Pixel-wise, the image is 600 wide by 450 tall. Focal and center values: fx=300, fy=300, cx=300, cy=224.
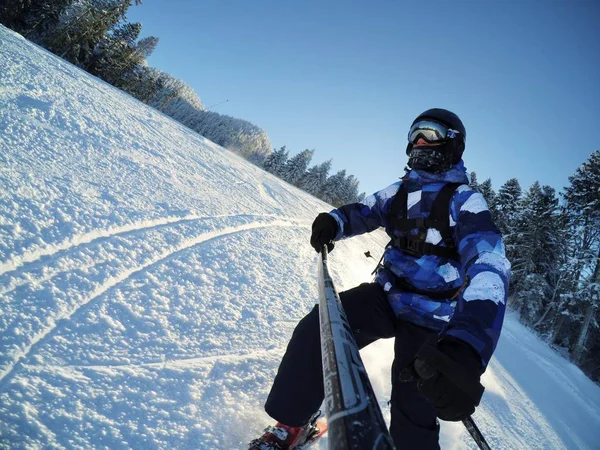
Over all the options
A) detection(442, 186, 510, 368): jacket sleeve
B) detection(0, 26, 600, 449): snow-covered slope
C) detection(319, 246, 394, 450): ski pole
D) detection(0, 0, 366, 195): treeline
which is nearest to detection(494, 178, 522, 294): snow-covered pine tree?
detection(0, 26, 600, 449): snow-covered slope

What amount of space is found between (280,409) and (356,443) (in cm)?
114

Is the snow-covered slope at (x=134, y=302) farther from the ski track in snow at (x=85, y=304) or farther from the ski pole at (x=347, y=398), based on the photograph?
the ski pole at (x=347, y=398)

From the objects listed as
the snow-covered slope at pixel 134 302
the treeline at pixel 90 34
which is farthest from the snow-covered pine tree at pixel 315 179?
the snow-covered slope at pixel 134 302

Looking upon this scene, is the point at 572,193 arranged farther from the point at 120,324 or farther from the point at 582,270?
the point at 120,324

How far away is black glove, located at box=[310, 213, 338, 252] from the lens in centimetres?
275

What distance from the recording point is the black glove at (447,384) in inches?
39.2

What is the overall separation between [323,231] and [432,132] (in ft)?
4.19

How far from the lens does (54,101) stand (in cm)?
515

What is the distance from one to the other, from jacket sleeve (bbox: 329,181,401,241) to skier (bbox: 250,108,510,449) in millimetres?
10

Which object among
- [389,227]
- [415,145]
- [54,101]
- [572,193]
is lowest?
[54,101]

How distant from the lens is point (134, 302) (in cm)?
224

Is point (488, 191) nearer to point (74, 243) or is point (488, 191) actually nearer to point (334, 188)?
point (334, 188)

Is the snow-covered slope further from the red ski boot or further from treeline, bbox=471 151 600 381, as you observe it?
treeline, bbox=471 151 600 381

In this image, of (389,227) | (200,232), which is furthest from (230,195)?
(389,227)
